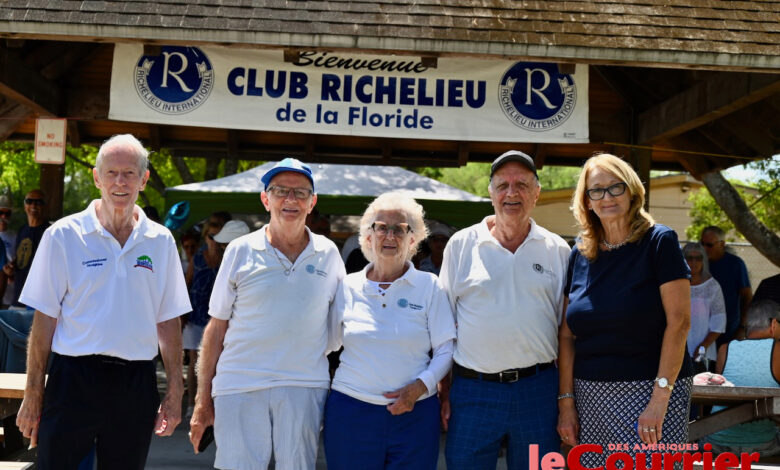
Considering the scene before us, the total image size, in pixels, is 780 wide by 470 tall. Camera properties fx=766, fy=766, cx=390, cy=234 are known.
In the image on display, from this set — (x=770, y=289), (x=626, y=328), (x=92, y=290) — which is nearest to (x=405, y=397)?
(x=626, y=328)

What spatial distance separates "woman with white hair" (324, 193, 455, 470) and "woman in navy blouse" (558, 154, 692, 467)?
590 millimetres

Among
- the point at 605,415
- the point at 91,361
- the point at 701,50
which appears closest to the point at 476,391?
the point at 605,415

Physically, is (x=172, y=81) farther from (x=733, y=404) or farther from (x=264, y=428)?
(x=733, y=404)

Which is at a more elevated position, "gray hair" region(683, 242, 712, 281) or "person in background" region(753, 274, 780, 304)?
"gray hair" region(683, 242, 712, 281)

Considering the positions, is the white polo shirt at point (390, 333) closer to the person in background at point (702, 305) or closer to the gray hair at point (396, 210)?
the gray hair at point (396, 210)

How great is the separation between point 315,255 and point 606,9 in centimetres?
377

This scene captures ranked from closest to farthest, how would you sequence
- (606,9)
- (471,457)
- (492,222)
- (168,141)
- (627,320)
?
(627,320) < (471,457) < (492,222) < (606,9) < (168,141)

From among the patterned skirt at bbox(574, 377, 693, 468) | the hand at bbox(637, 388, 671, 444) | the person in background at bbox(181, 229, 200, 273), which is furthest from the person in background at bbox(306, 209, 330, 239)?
the hand at bbox(637, 388, 671, 444)

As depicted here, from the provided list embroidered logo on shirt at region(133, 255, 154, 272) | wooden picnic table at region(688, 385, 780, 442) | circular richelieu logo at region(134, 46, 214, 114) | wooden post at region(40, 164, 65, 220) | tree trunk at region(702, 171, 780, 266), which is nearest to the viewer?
embroidered logo on shirt at region(133, 255, 154, 272)

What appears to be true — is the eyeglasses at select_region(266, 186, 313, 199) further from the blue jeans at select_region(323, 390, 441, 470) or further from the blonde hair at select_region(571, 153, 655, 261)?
the blonde hair at select_region(571, 153, 655, 261)

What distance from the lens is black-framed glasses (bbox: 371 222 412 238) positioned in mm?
3410

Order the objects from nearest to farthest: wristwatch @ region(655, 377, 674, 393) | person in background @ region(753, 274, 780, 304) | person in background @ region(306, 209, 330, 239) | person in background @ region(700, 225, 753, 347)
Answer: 1. wristwatch @ region(655, 377, 674, 393)
2. person in background @ region(753, 274, 780, 304)
3. person in background @ region(306, 209, 330, 239)
4. person in background @ region(700, 225, 753, 347)

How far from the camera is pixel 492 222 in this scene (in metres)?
3.65

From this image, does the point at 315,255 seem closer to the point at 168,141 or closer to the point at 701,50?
the point at 701,50
